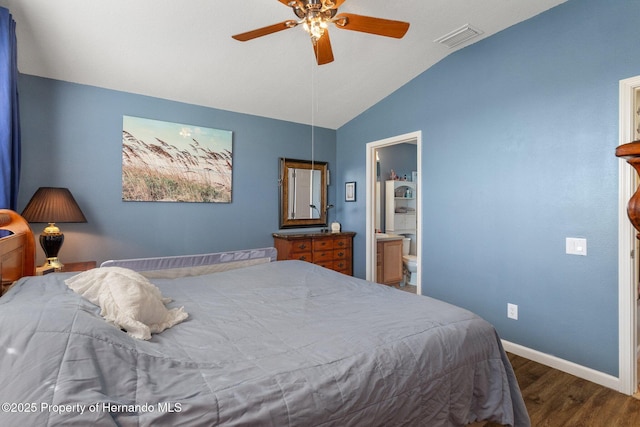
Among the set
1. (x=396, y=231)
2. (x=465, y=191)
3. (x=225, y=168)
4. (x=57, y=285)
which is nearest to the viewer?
(x=57, y=285)

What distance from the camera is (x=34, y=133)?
273cm

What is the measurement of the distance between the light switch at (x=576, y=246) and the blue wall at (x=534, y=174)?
4 cm

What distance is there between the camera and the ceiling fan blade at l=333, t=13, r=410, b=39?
1.83m

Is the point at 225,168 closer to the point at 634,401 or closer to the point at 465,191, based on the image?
the point at 465,191

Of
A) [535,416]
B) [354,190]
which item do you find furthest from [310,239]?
[535,416]

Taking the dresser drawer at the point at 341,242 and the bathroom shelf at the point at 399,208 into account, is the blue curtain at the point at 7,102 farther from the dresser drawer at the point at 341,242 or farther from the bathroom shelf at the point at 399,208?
the bathroom shelf at the point at 399,208

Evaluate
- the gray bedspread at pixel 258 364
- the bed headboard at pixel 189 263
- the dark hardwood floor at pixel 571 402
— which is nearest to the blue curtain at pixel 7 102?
the bed headboard at pixel 189 263

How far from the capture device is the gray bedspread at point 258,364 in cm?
73

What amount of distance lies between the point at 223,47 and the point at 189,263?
6.72 ft

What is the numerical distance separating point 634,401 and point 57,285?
3.40 m

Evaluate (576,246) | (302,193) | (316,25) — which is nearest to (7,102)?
(316,25)

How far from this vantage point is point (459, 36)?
9.16 ft

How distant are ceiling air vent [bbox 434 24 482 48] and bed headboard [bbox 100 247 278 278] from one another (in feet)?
9.19

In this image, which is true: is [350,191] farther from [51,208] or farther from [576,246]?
[51,208]
